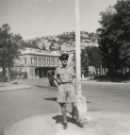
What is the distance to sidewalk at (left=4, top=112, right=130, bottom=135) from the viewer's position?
2748 mm

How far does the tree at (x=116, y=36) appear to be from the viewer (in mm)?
11434

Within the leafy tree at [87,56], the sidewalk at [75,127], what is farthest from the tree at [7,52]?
the leafy tree at [87,56]

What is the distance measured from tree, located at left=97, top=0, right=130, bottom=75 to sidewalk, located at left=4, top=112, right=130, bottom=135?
760 centimetres

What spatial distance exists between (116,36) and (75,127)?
31.6ft

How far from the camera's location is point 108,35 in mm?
13039

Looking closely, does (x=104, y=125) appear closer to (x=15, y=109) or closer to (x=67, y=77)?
(x=67, y=77)

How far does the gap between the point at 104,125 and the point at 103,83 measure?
8.01m

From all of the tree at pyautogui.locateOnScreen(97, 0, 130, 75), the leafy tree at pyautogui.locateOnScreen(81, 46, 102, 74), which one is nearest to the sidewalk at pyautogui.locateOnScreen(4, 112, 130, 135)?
the leafy tree at pyautogui.locateOnScreen(81, 46, 102, 74)

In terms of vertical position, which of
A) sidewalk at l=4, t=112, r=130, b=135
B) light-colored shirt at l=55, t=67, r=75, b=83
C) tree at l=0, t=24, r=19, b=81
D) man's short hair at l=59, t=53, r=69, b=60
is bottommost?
sidewalk at l=4, t=112, r=130, b=135

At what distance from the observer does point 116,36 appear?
A: 12.0 metres

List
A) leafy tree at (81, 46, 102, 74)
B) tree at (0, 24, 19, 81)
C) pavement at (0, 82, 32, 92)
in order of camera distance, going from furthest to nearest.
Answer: leafy tree at (81, 46, 102, 74) < pavement at (0, 82, 32, 92) < tree at (0, 24, 19, 81)

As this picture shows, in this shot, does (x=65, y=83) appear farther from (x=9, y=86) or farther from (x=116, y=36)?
(x=116, y=36)

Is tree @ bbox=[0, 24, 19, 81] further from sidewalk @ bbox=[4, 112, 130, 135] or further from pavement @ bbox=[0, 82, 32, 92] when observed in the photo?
sidewalk @ bbox=[4, 112, 130, 135]

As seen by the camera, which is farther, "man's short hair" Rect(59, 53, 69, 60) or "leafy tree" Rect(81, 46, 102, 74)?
"leafy tree" Rect(81, 46, 102, 74)
